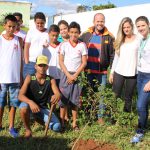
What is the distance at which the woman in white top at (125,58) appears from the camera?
18.6 feet

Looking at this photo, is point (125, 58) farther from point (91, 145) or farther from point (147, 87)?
point (91, 145)

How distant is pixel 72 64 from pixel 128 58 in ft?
3.19

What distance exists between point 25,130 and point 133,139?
1837 mm

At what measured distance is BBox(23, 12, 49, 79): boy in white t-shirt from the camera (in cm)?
641

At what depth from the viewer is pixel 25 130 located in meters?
5.93

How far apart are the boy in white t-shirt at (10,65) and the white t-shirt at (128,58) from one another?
5.57 ft

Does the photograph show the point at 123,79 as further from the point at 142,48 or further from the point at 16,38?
the point at 16,38

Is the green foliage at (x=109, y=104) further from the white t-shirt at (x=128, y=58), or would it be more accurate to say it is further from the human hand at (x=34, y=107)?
the human hand at (x=34, y=107)

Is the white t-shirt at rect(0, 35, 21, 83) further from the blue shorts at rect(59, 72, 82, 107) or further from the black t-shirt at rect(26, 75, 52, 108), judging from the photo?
the blue shorts at rect(59, 72, 82, 107)

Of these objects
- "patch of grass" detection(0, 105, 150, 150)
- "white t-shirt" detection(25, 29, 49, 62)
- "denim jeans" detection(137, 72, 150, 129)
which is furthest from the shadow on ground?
"white t-shirt" detection(25, 29, 49, 62)

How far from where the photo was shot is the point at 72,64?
236 inches

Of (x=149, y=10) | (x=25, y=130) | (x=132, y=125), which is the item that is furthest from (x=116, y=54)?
(x=149, y=10)

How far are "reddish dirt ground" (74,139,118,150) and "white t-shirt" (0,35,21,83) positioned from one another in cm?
147

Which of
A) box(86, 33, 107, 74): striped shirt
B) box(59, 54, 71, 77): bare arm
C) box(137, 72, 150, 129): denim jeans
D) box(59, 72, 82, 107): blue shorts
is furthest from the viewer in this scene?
box(86, 33, 107, 74): striped shirt
